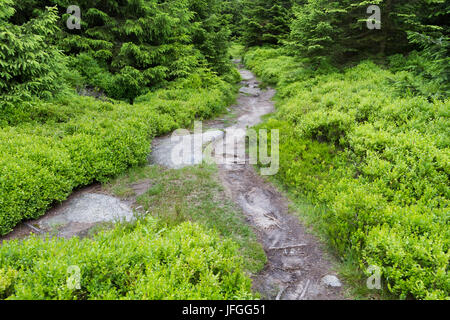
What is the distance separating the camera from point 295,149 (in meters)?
9.45

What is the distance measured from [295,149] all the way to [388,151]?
310 cm

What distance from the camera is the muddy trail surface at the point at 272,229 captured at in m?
4.89

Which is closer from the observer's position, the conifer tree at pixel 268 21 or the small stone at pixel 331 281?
the small stone at pixel 331 281

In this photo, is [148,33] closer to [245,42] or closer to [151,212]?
[151,212]

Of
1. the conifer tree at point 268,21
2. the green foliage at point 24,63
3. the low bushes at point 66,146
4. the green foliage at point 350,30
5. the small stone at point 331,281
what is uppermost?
the conifer tree at point 268,21

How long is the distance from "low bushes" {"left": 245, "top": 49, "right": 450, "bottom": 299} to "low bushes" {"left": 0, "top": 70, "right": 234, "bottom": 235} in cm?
517

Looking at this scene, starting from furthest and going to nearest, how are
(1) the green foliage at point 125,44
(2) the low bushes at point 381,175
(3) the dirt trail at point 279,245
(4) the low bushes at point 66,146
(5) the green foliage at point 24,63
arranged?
(1) the green foliage at point 125,44 < (5) the green foliage at point 24,63 < (4) the low bushes at point 66,146 < (3) the dirt trail at point 279,245 < (2) the low bushes at point 381,175

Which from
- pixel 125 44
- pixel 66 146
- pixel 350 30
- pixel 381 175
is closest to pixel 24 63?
pixel 66 146

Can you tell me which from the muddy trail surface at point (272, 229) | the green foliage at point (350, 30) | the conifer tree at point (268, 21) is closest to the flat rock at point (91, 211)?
the muddy trail surface at point (272, 229)

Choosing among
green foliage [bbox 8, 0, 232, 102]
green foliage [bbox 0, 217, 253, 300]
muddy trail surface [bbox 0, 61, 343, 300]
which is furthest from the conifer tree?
green foliage [bbox 0, 217, 253, 300]

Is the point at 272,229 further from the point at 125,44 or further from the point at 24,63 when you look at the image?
the point at 125,44

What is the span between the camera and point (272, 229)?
6.56m

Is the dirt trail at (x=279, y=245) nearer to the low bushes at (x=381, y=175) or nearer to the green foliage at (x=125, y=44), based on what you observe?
the low bushes at (x=381, y=175)

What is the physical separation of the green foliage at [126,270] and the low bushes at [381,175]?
8.43 ft
